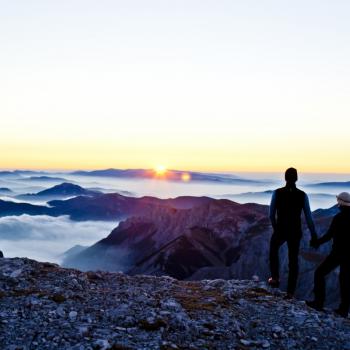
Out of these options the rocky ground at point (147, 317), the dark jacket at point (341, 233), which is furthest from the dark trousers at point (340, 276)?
the rocky ground at point (147, 317)

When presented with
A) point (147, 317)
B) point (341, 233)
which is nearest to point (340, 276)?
point (341, 233)

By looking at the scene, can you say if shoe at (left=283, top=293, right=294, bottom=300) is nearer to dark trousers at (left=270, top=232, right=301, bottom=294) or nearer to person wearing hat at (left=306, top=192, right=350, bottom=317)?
dark trousers at (left=270, top=232, right=301, bottom=294)

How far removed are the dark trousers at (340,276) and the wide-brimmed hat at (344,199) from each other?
157 cm

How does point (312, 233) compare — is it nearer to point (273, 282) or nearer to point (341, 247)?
point (341, 247)

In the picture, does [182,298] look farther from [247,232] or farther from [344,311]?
[247,232]

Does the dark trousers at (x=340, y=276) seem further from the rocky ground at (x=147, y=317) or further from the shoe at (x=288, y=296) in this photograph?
the shoe at (x=288, y=296)

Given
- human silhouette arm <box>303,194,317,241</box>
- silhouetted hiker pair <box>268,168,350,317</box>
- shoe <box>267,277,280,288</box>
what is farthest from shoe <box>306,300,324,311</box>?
human silhouette arm <box>303,194,317,241</box>

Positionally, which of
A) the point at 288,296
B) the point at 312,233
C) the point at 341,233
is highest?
the point at 341,233

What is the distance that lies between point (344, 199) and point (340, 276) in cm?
244

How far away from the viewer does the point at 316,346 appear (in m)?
11.8

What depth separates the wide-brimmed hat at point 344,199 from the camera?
44.3 ft

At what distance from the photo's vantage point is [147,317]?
12367 millimetres

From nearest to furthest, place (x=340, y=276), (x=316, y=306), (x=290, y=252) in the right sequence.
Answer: (x=340, y=276)
(x=316, y=306)
(x=290, y=252)

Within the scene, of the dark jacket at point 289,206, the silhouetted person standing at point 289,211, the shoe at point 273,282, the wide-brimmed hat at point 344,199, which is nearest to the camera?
the wide-brimmed hat at point 344,199
